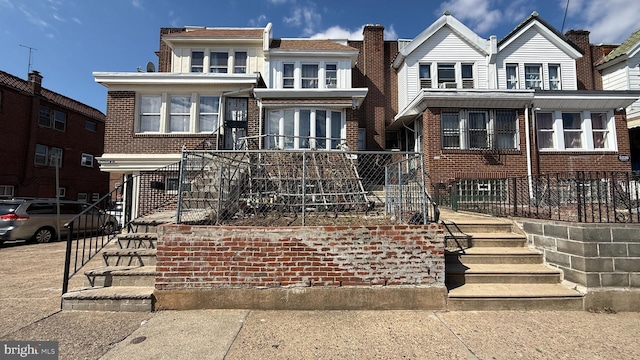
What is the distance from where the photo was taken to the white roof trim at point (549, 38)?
47.3 feet

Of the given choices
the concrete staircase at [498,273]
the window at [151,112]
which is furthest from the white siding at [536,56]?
the window at [151,112]

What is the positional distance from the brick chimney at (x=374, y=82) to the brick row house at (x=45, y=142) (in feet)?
52.3

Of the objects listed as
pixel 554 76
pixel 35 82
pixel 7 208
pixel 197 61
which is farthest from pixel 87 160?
pixel 554 76

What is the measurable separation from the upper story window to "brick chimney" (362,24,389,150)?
772cm

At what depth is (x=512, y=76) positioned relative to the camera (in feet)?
47.8

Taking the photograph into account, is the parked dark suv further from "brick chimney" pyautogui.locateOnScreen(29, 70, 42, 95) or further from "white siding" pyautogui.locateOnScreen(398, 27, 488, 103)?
"white siding" pyautogui.locateOnScreen(398, 27, 488, 103)

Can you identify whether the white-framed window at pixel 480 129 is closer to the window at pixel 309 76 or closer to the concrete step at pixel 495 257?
the window at pixel 309 76

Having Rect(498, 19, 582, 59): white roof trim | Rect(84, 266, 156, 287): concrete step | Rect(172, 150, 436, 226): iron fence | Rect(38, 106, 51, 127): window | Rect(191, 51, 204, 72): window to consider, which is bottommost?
Rect(84, 266, 156, 287): concrete step

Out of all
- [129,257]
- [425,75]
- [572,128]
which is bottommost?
[129,257]

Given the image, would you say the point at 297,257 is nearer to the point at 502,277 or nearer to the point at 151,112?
the point at 502,277

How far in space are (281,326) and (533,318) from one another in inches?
132

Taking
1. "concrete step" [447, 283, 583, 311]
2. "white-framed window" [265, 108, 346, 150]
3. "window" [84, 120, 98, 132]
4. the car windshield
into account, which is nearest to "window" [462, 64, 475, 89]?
"white-framed window" [265, 108, 346, 150]

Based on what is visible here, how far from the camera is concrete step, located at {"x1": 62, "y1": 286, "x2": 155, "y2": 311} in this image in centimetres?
405

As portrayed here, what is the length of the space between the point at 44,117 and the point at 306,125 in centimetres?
1898
